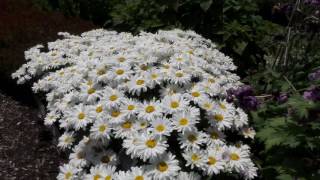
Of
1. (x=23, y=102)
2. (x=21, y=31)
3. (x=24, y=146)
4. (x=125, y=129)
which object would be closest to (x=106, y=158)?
(x=125, y=129)

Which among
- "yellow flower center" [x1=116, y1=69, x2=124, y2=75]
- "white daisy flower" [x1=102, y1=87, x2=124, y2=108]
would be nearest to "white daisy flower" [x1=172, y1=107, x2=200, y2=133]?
"white daisy flower" [x1=102, y1=87, x2=124, y2=108]

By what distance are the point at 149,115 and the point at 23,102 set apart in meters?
2.69

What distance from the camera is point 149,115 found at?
3.05 meters

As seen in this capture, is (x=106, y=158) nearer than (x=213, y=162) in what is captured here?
No

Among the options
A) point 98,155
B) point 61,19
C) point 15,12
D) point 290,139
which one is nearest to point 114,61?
point 98,155

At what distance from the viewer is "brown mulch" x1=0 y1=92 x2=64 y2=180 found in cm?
429

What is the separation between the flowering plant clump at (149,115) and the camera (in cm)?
294

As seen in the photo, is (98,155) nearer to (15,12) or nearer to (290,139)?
(290,139)

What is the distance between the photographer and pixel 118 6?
601 cm

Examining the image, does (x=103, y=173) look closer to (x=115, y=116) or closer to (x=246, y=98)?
(x=115, y=116)

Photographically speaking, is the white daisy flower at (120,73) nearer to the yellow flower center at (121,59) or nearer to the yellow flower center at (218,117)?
the yellow flower center at (121,59)

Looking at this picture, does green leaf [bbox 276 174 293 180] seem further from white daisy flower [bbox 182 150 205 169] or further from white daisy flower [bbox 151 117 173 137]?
white daisy flower [bbox 151 117 173 137]

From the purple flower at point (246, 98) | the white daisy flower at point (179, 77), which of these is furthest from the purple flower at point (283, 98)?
the white daisy flower at point (179, 77)

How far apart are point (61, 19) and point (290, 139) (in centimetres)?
379
